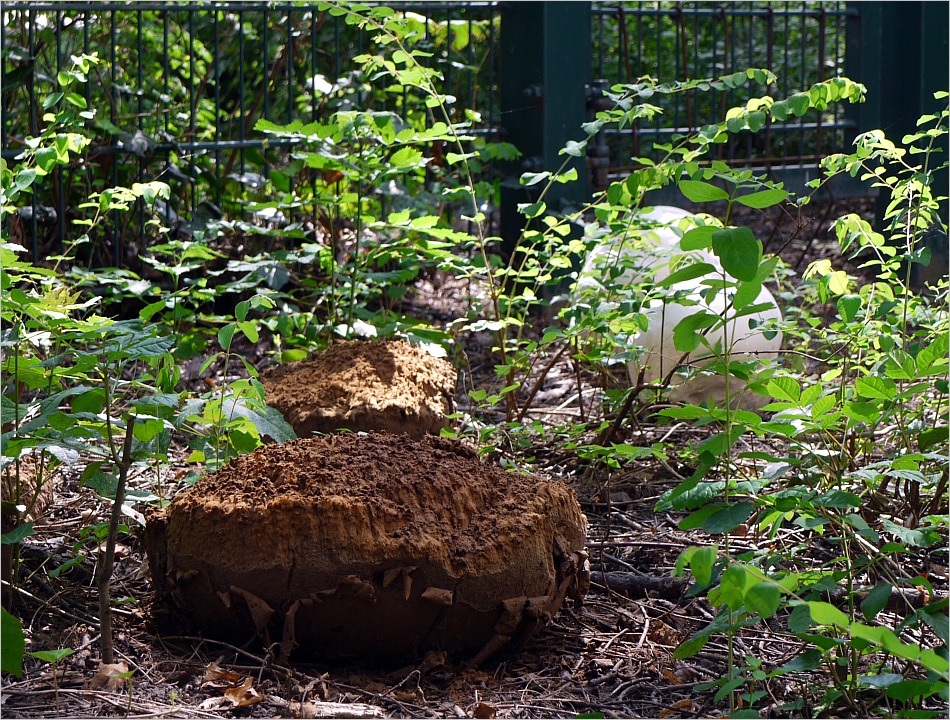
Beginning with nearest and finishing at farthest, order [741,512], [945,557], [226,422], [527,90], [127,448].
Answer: [741,512] → [127,448] → [226,422] → [945,557] → [527,90]

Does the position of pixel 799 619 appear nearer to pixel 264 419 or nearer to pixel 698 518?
pixel 698 518

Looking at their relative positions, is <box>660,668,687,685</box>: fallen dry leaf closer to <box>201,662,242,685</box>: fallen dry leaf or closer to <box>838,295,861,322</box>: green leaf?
<box>201,662,242,685</box>: fallen dry leaf

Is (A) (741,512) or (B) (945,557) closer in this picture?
(A) (741,512)

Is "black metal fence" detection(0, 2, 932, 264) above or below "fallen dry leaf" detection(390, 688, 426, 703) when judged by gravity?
above

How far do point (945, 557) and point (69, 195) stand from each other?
14.4 ft

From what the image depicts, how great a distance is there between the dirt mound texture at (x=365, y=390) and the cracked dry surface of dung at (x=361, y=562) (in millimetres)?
879

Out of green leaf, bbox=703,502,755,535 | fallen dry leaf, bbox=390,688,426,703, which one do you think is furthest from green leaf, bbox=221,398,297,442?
green leaf, bbox=703,502,755,535

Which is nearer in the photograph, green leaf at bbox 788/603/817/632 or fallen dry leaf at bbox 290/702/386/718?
green leaf at bbox 788/603/817/632

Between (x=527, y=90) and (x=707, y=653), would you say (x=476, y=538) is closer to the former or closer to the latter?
(x=707, y=653)

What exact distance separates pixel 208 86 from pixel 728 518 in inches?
217

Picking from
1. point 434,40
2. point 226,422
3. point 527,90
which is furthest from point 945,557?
point 434,40

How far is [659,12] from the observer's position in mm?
6312

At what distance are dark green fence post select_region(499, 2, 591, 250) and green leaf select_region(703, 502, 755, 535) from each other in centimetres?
399

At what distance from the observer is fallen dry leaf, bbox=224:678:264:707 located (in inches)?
70.1
